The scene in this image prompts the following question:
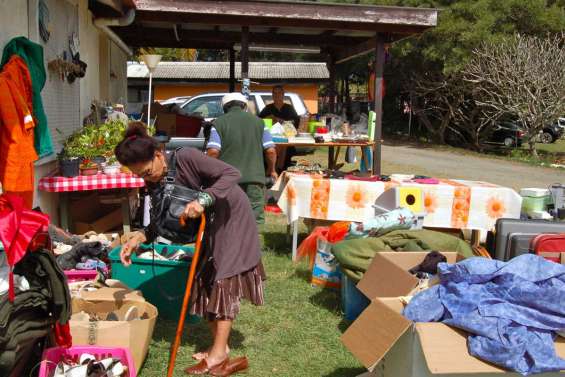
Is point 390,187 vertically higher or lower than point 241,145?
lower

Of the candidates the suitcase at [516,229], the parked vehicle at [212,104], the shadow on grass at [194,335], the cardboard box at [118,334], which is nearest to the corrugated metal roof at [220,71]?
the parked vehicle at [212,104]

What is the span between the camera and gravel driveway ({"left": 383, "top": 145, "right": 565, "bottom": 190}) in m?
15.1

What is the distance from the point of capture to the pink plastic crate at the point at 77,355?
316 centimetres

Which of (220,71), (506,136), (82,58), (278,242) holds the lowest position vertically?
(278,242)

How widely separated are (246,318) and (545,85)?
17322 mm

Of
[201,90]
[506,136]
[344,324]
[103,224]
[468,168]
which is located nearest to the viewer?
[344,324]

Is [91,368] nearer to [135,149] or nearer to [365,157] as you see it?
[135,149]

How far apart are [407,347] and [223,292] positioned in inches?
46.2

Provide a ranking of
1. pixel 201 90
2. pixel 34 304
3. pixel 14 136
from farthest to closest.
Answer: pixel 201 90
pixel 14 136
pixel 34 304

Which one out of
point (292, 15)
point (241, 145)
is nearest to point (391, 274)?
point (241, 145)

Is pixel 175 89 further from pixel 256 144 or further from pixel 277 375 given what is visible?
pixel 277 375

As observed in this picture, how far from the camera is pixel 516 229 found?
4.63m

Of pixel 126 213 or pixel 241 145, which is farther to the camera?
pixel 126 213

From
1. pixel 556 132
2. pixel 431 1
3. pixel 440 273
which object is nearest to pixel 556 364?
pixel 440 273
